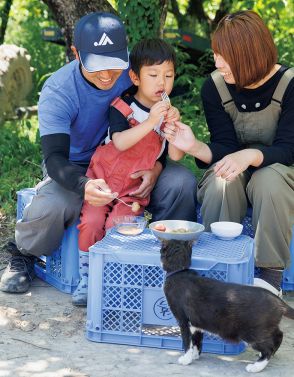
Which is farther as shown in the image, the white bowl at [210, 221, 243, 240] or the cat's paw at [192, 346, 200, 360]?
the white bowl at [210, 221, 243, 240]

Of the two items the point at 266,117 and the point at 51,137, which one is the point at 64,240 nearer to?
the point at 51,137

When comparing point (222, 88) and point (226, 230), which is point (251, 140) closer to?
point (222, 88)

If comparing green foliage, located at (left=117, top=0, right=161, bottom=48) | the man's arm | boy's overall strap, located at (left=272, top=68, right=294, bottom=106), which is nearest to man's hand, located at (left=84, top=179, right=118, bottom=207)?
the man's arm

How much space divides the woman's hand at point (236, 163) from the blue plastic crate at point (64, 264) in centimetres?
93

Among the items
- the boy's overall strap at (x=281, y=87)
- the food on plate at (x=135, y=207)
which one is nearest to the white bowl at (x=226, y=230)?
the food on plate at (x=135, y=207)

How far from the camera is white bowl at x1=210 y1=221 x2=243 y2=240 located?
3648 millimetres

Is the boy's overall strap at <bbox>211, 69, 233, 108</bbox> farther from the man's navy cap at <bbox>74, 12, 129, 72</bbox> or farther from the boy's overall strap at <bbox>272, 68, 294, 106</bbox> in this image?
the man's navy cap at <bbox>74, 12, 129, 72</bbox>

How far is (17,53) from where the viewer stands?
8633 mm

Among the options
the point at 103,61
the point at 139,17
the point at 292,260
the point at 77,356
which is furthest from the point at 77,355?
the point at 139,17

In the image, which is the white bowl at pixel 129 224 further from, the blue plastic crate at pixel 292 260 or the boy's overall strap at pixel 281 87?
the boy's overall strap at pixel 281 87

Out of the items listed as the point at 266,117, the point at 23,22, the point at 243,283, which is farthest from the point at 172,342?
the point at 23,22

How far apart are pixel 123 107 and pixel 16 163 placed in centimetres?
267

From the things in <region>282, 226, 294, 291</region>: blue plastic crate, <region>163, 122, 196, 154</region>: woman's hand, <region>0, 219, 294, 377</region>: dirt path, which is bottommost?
<region>0, 219, 294, 377</region>: dirt path

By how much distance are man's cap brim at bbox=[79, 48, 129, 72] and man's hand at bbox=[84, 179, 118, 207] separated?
0.66 metres
